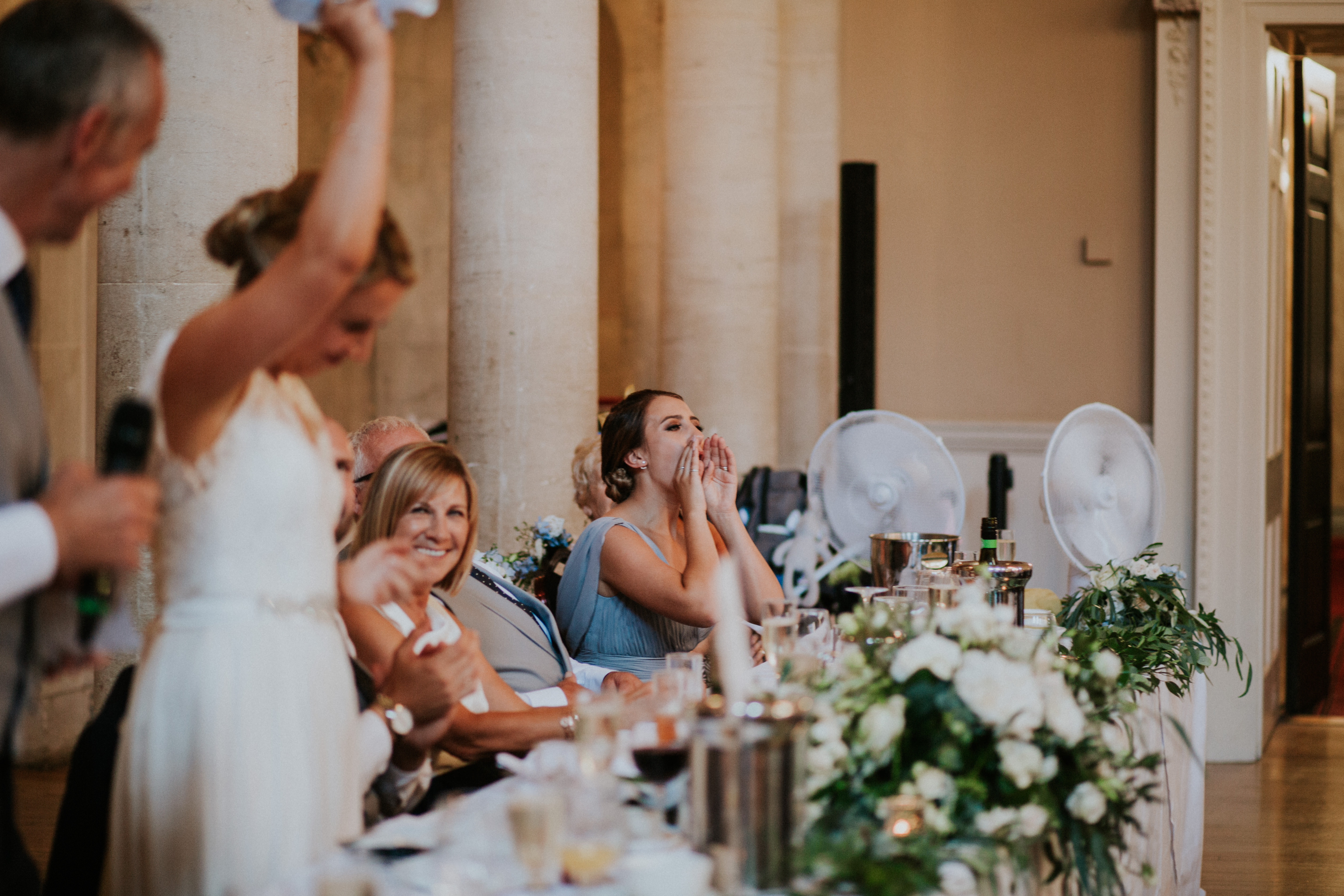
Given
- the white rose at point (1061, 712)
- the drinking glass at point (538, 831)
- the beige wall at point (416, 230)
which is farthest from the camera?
the beige wall at point (416, 230)

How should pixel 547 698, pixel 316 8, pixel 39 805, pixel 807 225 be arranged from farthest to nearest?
pixel 807 225
pixel 39 805
pixel 547 698
pixel 316 8

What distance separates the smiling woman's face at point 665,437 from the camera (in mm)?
3779

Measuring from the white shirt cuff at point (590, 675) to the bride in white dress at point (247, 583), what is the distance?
180 cm

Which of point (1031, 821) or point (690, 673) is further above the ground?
point (690, 673)

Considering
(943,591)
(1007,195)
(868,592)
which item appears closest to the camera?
(943,591)

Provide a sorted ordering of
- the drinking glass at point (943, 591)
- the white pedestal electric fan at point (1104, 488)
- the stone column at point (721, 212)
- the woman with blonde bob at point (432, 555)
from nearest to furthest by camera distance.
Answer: the woman with blonde bob at point (432, 555), the drinking glass at point (943, 591), the white pedestal electric fan at point (1104, 488), the stone column at point (721, 212)

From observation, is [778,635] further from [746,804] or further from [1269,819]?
[1269,819]

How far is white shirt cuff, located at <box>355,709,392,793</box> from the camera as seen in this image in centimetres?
209

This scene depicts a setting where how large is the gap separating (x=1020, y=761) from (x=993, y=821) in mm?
91

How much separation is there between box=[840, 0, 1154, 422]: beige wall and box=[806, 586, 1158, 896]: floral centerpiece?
5478mm

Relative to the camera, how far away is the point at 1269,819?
5.20 metres

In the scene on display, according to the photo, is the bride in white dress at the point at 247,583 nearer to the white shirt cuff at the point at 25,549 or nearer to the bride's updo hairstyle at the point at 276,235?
the bride's updo hairstyle at the point at 276,235

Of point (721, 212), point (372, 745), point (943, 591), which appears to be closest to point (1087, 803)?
point (943, 591)

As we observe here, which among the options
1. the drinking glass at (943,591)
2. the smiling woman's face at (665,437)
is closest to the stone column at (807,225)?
the smiling woman's face at (665,437)
